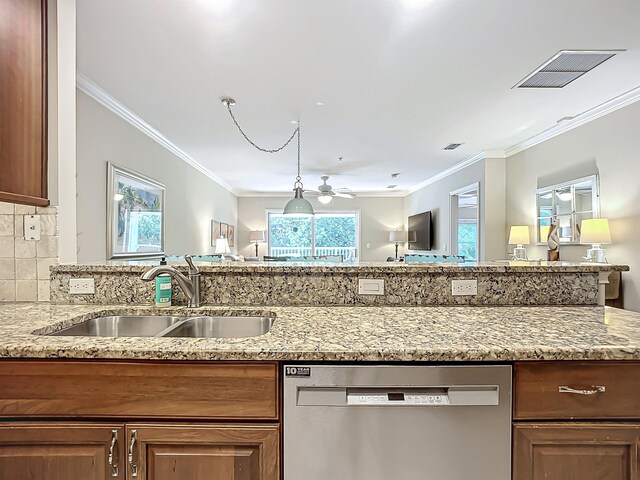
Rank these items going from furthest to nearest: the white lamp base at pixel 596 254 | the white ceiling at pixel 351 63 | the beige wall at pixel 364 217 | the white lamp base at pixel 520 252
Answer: the beige wall at pixel 364 217 → the white lamp base at pixel 520 252 → the white lamp base at pixel 596 254 → the white ceiling at pixel 351 63

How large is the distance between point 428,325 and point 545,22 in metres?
2.04

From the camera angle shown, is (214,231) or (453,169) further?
(214,231)

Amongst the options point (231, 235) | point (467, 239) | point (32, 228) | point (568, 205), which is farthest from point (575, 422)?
point (231, 235)

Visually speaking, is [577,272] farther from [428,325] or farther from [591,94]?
[591,94]

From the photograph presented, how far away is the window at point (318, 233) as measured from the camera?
9383 millimetres

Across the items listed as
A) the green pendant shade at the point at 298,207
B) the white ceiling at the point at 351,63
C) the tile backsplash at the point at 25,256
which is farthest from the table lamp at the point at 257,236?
the tile backsplash at the point at 25,256

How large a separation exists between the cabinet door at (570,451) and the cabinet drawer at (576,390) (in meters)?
0.03

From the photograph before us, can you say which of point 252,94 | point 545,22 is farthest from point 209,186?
point 545,22

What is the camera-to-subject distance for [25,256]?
1.62 m

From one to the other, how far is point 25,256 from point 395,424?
1.74 meters

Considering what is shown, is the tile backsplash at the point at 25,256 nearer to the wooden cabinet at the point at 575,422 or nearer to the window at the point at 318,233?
the wooden cabinet at the point at 575,422

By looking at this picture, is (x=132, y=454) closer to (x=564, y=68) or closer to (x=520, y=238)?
(x=564, y=68)

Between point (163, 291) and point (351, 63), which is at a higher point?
point (351, 63)

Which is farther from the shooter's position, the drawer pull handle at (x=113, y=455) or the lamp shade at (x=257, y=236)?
the lamp shade at (x=257, y=236)
